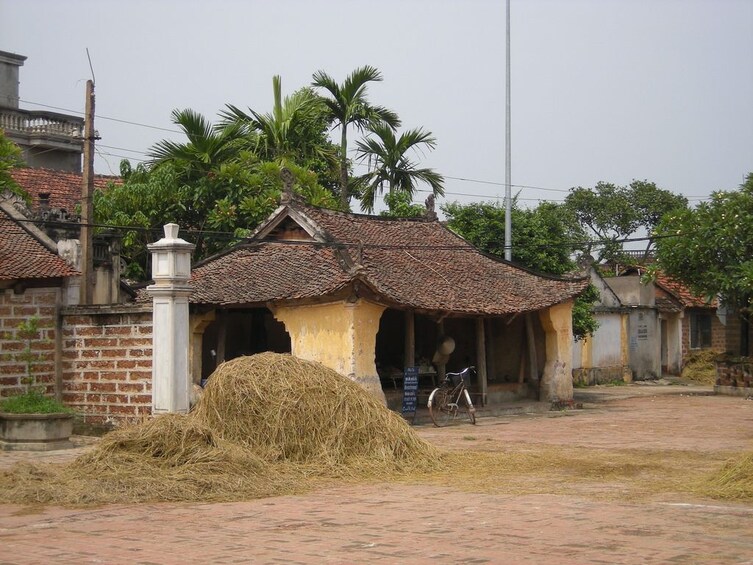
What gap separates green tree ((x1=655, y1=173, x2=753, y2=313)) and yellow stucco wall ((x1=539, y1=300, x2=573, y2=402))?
5.20 meters

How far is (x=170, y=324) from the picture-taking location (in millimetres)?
16172

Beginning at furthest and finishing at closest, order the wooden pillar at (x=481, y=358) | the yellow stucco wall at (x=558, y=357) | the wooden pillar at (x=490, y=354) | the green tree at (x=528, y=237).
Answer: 1. the green tree at (x=528, y=237)
2. the wooden pillar at (x=490, y=354)
3. the yellow stucco wall at (x=558, y=357)
4. the wooden pillar at (x=481, y=358)

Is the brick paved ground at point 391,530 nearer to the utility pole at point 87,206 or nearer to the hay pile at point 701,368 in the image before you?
the utility pole at point 87,206

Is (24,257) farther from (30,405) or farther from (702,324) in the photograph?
(702,324)

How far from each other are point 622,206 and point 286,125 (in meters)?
22.9

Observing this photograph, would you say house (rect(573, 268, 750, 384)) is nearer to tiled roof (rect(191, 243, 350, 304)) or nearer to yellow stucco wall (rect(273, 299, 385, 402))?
tiled roof (rect(191, 243, 350, 304))

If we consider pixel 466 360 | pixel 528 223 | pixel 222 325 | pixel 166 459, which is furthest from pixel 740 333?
pixel 166 459

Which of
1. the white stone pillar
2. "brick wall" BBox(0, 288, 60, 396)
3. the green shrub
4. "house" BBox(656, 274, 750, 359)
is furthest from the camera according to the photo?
"house" BBox(656, 274, 750, 359)

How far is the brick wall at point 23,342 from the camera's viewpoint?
60.8 ft

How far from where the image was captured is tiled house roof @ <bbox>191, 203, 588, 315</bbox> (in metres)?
21.5

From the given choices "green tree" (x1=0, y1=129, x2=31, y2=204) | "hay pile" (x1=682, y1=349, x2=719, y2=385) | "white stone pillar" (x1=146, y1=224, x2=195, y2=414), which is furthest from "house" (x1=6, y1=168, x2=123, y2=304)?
"hay pile" (x1=682, y1=349, x2=719, y2=385)

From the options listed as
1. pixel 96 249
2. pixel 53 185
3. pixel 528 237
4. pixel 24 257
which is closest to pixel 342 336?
pixel 24 257

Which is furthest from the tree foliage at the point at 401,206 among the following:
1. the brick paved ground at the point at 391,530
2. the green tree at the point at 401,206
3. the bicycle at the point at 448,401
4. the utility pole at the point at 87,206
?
the brick paved ground at the point at 391,530

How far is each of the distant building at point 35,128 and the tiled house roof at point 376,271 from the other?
13688mm
